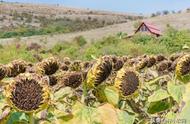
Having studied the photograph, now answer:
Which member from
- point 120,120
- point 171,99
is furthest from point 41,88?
point 171,99

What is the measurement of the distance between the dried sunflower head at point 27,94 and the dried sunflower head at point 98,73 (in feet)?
0.84

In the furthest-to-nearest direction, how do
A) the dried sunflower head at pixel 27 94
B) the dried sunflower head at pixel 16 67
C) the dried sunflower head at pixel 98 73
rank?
the dried sunflower head at pixel 16 67 → the dried sunflower head at pixel 98 73 → the dried sunflower head at pixel 27 94

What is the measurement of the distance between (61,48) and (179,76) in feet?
127

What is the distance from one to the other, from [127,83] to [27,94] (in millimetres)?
469

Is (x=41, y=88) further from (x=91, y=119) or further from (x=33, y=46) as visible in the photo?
(x=33, y=46)

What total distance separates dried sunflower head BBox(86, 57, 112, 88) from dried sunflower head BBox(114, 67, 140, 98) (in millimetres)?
72

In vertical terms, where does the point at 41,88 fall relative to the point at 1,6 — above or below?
above

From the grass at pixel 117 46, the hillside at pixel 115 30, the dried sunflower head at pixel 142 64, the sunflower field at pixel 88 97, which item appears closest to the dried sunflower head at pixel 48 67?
the sunflower field at pixel 88 97

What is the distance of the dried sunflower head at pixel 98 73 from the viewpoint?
64.2 inches

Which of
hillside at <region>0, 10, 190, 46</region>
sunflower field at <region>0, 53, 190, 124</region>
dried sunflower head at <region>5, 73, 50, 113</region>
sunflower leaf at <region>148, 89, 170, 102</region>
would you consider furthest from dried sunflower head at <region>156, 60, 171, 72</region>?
hillside at <region>0, 10, 190, 46</region>

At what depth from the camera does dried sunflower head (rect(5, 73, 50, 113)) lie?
4.45 feet

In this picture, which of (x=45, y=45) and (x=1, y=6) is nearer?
(x=45, y=45)

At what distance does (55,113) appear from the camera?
→ 4.97 ft

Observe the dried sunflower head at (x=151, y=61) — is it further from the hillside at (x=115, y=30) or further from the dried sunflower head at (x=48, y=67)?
the hillside at (x=115, y=30)
